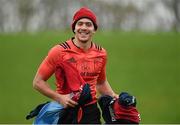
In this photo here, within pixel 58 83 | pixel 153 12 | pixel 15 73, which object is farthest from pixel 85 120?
pixel 153 12

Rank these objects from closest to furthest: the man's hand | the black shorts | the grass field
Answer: the man's hand → the black shorts → the grass field

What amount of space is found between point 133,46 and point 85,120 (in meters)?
13.1

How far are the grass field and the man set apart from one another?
29.3 ft

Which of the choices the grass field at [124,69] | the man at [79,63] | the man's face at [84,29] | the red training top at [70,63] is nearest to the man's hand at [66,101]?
the man at [79,63]

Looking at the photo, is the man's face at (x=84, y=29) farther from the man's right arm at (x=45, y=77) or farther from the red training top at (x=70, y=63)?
the man's right arm at (x=45, y=77)

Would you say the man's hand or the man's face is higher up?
the man's face

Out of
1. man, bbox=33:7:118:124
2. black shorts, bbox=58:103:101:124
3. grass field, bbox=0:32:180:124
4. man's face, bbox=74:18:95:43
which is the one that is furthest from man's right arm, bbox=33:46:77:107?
grass field, bbox=0:32:180:124

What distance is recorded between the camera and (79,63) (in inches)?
212

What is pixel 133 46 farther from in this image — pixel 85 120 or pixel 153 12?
pixel 85 120

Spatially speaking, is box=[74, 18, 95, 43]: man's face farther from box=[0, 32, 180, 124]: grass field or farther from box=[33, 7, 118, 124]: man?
box=[0, 32, 180, 124]: grass field

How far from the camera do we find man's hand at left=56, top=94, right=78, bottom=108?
5273 mm

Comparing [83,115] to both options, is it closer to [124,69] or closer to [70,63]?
[70,63]

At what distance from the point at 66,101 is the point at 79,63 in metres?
0.36

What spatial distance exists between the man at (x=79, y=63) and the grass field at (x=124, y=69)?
29.3ft
